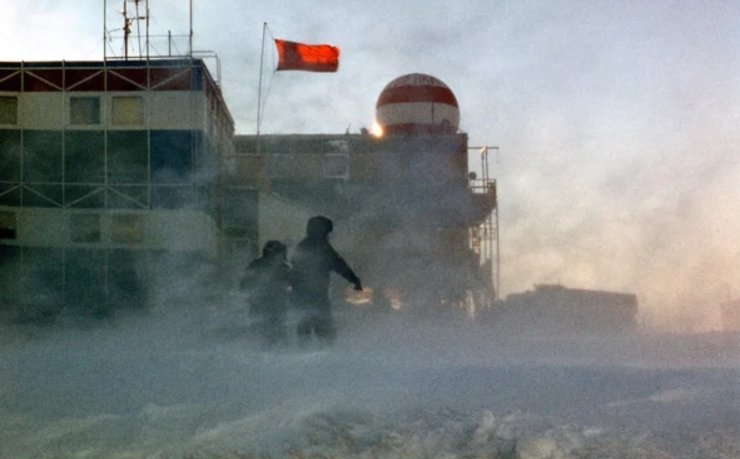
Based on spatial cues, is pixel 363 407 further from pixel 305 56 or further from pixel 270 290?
pixel 305 56

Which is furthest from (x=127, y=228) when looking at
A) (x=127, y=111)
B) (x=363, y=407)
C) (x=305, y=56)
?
(x=363, y=407)

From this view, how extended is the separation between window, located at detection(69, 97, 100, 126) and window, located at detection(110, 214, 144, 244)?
3301mm

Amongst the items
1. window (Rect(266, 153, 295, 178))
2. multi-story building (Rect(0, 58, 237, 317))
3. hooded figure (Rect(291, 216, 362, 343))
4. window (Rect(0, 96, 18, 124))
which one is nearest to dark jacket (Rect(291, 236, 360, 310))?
hooded figure (Rect(291, 216, 362, 343))

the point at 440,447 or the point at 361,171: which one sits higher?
the point at 361,171

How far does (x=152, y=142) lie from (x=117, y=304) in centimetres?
532

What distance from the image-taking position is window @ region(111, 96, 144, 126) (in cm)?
3155

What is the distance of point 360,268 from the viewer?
37.2 metres

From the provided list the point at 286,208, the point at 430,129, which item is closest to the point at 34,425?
the point at 286,208

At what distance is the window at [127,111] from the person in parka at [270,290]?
18.8 meters

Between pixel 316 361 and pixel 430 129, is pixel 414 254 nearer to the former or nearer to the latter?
pixel 430 129

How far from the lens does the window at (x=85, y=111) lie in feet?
104

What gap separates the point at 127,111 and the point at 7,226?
524cm

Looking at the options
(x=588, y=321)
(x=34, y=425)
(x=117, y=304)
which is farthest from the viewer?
(x=588, y=321)

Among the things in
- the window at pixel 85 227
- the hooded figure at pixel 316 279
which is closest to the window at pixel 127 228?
the window at pixel 85 227
